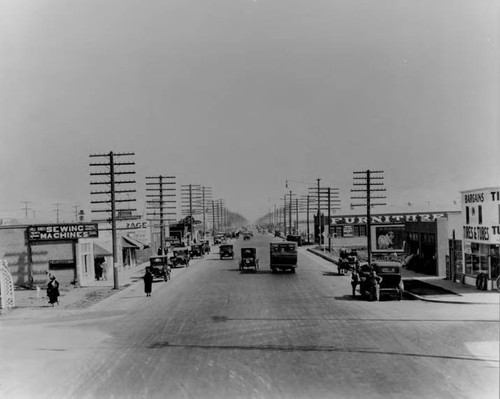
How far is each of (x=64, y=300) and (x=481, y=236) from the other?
21629 mm

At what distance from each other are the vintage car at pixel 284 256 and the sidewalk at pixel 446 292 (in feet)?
32.9

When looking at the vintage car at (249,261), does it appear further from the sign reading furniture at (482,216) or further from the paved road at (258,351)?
the paved road at (258,351)

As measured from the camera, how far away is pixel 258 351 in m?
15.9

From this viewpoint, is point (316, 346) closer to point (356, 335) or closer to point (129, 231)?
point (356, 335)

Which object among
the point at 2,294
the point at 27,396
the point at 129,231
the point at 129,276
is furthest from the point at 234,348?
the point at 129,231

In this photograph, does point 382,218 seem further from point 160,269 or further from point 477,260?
point 477,260

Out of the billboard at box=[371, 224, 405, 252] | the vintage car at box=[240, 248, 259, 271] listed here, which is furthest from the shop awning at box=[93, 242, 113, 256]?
the billboard at box=[371, 224, 405, 252]

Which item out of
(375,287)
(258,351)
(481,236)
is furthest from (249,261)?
(258,351)

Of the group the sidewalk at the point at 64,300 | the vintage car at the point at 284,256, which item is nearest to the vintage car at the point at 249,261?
the vintage car at the point at 284,256

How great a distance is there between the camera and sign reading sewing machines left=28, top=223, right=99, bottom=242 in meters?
37.4

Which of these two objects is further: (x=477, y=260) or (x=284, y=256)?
(x=284, y=256)

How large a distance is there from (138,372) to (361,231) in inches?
3102

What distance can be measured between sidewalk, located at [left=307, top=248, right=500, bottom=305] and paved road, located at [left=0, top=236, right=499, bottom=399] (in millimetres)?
1242

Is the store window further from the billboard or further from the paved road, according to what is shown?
the billboard
